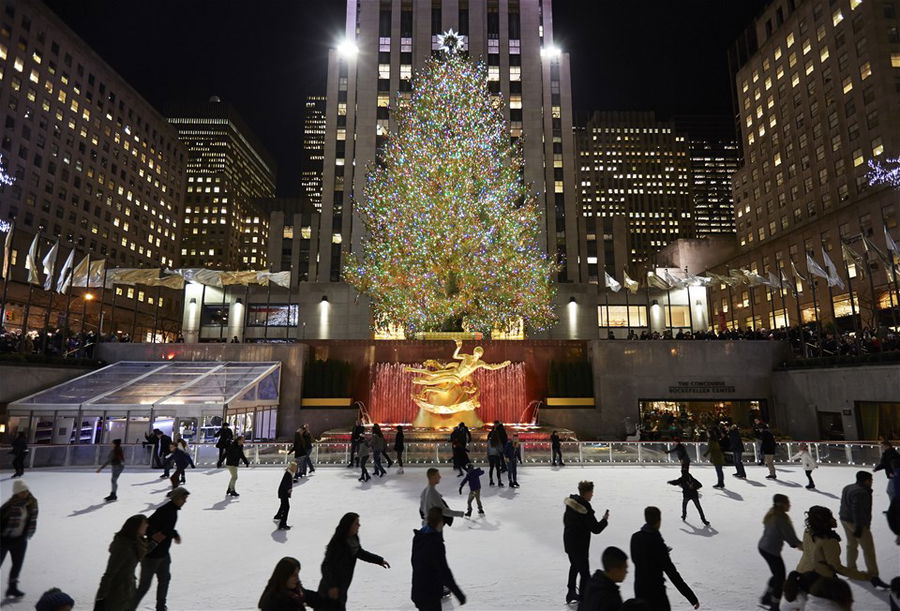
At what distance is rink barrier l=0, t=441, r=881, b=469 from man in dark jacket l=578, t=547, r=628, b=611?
13.0m

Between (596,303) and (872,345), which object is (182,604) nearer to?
(872,345)

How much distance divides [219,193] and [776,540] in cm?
15767

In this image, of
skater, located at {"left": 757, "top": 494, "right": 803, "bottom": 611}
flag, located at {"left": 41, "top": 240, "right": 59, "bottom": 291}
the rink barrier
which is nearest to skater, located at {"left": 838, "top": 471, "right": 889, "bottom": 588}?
skater, located at {"left": 757, "top": 494, "right": 803, "bottom": 611}

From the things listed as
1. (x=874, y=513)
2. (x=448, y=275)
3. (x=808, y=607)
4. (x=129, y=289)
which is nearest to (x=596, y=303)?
(x=448, y=275)

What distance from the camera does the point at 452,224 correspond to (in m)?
31.8

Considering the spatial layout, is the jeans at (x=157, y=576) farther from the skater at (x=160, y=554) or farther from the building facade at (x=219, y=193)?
the building facade at (x=219, y=193)

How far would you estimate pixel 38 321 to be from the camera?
6462 centimetres

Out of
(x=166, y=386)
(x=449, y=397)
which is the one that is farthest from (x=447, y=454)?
(x=166, y=386)

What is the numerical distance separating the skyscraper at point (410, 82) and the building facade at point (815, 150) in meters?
26.1

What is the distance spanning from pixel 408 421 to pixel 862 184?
191 ft

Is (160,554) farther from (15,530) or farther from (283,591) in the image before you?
(283,591)

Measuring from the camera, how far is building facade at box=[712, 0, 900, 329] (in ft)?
171

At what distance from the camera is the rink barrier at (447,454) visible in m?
16.9

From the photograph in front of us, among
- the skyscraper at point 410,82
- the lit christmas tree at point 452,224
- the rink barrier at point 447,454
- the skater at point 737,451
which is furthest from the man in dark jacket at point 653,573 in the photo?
the skyscraper at point 410,82
